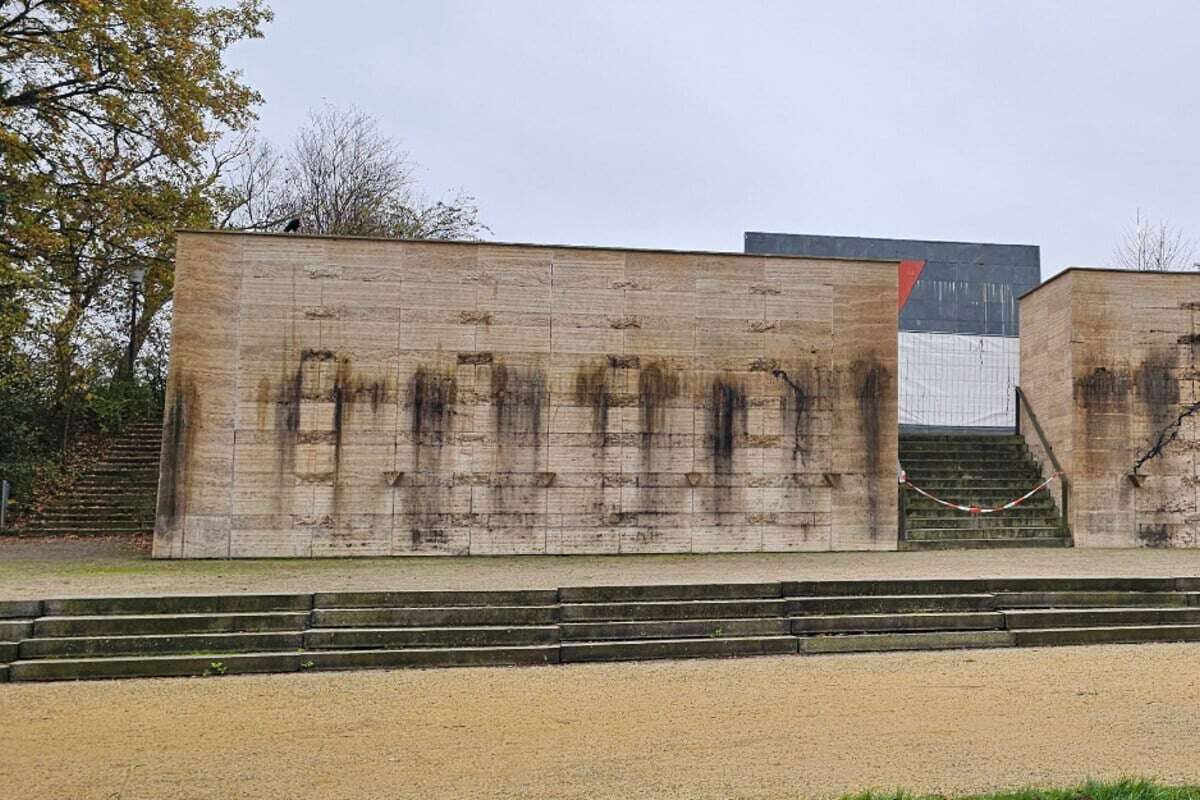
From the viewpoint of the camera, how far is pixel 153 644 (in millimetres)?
7254

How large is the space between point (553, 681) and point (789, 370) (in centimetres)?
790

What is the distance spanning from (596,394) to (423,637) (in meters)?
6.13

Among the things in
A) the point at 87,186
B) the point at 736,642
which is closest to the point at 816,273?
the point at 736,642

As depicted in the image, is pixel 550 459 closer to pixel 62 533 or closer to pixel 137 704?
pixel 137 704

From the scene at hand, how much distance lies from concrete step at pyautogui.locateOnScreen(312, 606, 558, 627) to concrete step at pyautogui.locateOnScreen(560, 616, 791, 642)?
0.31 m

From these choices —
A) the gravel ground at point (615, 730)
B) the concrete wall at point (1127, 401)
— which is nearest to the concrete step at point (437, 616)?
the gravel ground at point (615, 730)

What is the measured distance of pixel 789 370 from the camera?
44.8 feet

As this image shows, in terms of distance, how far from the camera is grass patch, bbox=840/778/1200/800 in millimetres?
4141

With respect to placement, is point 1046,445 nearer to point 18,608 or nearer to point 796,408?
point 796,408

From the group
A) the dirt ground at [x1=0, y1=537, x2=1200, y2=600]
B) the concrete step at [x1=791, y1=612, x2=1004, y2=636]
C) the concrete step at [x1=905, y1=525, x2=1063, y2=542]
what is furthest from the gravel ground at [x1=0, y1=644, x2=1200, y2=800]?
the concrete step at [x1=905, y1=525, x2=1063, y2=542]

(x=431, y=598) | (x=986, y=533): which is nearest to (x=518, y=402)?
(x=431, y=598)

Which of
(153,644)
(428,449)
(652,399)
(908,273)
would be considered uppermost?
(908,273)

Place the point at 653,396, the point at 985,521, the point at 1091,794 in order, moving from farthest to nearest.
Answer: the point at 985,521, the point at 653,396, the point at 1091,794

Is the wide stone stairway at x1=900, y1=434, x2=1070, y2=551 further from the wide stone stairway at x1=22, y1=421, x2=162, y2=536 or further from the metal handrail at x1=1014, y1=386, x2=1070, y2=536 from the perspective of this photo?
the wide stone stairway at x1=22, y1=421, x2=162, y2=536
